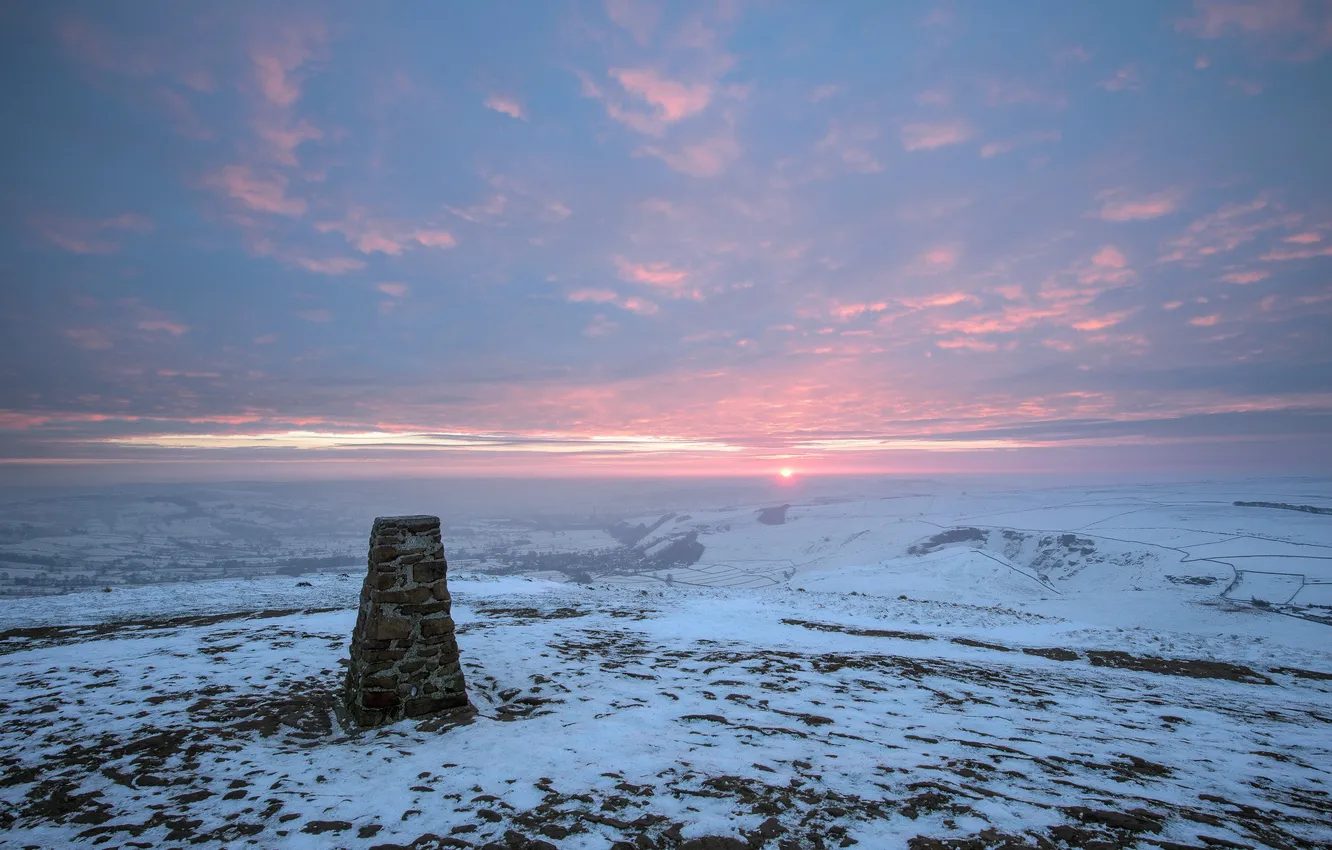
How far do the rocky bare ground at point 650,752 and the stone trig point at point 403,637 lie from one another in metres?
0.49

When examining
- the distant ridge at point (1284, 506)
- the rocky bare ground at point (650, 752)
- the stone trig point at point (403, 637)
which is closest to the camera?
the rocky bare ground at point (650, 752)

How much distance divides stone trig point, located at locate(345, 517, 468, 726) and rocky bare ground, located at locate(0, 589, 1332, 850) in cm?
49

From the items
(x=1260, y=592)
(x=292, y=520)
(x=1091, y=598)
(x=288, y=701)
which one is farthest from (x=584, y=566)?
(x=292, y=520)

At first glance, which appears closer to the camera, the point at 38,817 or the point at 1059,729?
the point at 38,817

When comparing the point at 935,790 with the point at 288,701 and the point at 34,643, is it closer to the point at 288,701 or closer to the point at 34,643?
the point at 288,701

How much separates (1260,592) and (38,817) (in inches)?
2822

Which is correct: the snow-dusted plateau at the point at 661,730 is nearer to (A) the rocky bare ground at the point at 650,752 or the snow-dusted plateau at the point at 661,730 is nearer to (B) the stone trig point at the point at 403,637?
(A) the rocky bare ground at the point at 650,752

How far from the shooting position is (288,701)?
888cm

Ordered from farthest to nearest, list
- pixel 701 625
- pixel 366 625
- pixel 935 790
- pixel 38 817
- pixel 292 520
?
pixel 292 520 < pixel 701 625 < pixel 366 625 < pixel 935 790 < pixel 38 817

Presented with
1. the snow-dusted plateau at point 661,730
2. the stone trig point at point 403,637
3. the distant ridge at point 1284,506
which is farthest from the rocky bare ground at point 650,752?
the distant ridge at point 1284,506

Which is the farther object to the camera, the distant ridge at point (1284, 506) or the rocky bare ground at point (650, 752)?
the distant ridge at point (1284, 506)

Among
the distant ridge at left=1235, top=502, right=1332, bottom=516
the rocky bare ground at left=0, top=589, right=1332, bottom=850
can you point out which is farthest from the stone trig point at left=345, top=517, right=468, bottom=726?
the distant ridge at left=1235, top=502, right=1332, bottom=516

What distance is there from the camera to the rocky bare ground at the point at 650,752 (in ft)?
16.5

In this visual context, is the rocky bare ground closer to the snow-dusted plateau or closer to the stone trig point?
the snow-dusted plateau
